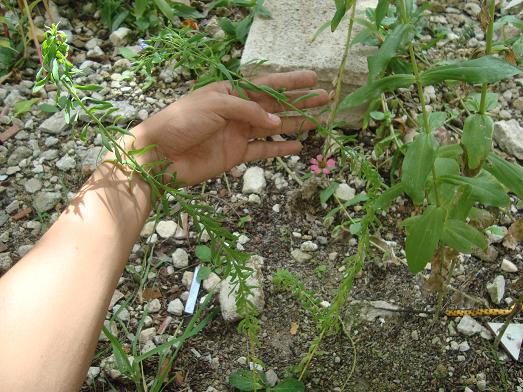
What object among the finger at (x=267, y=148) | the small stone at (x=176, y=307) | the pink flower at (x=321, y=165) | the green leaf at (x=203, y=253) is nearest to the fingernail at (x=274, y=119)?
the finger at (x=267, y=148)

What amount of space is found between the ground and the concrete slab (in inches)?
7.9

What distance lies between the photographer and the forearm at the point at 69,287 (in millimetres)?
1076

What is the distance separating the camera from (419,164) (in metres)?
1.12

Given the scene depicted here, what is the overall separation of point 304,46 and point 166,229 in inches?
29.8

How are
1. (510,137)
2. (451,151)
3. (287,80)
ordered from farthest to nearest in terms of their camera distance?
(510,137), (287,80), (451,151)

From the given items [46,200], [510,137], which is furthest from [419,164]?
[46,200]

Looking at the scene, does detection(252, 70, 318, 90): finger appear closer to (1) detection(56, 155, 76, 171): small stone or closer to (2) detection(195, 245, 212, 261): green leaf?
(2) detection(195, 245, 212, 261): green leaf

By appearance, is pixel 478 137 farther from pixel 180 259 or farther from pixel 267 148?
pixel 180 259

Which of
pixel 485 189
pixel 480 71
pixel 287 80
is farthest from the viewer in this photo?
pixel 287 80

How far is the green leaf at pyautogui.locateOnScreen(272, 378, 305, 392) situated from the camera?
57.0 inches

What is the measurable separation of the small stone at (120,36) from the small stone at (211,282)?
1.03 m

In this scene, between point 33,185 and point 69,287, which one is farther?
point 33,185

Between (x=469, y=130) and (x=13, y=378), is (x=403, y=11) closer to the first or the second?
(x=469, y=130)

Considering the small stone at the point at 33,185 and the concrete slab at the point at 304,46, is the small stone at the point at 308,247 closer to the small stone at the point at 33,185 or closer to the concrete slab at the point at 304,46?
the concrete slab at the point at 304,46
